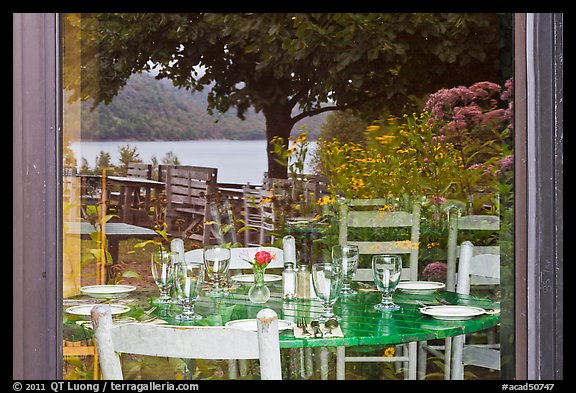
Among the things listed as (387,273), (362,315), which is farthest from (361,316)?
(387,273)

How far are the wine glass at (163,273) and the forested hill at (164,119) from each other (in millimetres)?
2744

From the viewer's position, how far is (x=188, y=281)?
2021 millimetres

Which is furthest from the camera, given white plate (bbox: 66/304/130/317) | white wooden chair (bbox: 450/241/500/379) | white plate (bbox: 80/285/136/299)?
white wooden chair (bbox: 450/241/500/379)

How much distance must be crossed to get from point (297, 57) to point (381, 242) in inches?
53.2

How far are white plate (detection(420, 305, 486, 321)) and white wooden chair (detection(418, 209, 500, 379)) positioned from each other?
1.21 ft

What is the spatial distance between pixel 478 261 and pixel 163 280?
113 centimetres

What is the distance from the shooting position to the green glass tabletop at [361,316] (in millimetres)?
1795

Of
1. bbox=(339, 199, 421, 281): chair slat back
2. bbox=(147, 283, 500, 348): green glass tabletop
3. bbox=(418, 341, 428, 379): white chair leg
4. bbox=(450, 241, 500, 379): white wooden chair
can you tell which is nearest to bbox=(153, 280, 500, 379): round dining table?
bbox=(147, 283, 500, 348): green glass tabletop

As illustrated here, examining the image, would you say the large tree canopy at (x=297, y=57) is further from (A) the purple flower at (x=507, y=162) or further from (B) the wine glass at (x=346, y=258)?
(A) the purple flower at (x=507, y=162)

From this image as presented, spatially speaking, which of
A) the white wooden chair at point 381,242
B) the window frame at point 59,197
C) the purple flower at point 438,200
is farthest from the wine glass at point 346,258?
the purple flower at point 438,200

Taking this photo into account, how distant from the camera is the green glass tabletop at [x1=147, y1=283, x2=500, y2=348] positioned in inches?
70.7

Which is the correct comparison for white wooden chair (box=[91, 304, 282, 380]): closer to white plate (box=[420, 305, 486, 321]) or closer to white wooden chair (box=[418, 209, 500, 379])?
white plate (box=[420, 305, 486, 321])

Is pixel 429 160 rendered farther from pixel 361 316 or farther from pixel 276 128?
pixel 361 316
